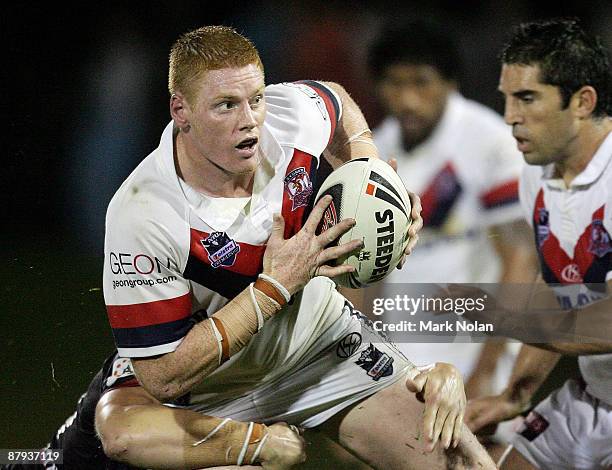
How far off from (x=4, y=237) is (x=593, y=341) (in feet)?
6.84

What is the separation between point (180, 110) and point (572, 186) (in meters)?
1.39

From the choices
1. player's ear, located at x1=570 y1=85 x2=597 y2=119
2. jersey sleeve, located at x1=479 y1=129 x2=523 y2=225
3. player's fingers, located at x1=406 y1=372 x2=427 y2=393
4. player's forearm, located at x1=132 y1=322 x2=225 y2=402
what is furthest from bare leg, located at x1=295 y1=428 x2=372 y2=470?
player's ear, located at x1=570 y1=85 x2=597 y2=119

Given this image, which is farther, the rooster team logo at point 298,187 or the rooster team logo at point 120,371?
the rooster team logo at point 120,371

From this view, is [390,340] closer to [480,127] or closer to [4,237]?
[480,127]

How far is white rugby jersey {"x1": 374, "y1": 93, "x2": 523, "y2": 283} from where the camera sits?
2982 millimetres

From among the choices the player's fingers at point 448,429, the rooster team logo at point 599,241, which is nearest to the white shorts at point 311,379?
the player's fingers at point 448,429

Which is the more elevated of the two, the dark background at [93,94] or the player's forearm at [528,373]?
the dark background at [93,94]

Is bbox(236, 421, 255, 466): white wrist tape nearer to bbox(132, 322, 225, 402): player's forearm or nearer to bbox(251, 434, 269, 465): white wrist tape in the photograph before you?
bbox(251, 434, 269, 465): white wrist tape

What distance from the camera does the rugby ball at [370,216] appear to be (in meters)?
2.33

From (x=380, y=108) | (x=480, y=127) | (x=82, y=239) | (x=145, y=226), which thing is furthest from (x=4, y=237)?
(x=480, y=127)

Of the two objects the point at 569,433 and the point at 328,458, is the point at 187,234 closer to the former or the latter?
the point at 328,458

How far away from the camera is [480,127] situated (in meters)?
2.98

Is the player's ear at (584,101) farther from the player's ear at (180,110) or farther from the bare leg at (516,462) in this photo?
the player's ear at (180,110)

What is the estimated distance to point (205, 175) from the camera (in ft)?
7.97
